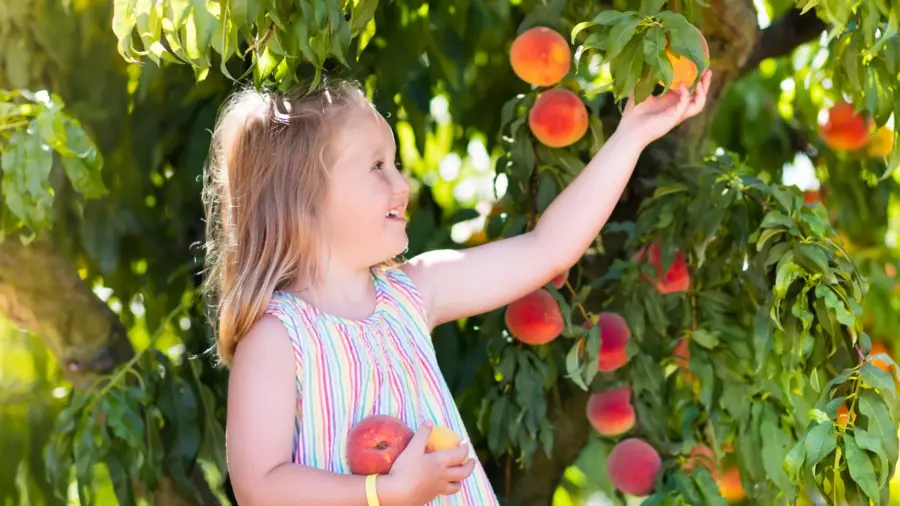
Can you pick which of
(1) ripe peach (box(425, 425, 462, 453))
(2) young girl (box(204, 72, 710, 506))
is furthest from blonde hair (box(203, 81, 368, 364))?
(1) ripe peach (box(425, 425, 462, 453))

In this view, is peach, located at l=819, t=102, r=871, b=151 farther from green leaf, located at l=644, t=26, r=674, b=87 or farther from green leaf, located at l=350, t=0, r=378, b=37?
green leaf, located at l=350, t=0, r=378, b=37

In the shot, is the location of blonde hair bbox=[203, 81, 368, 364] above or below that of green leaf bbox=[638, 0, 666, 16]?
below

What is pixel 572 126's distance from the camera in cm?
207

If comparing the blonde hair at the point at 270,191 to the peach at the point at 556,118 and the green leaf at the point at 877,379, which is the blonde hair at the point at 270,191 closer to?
the peach at the point at 556,118

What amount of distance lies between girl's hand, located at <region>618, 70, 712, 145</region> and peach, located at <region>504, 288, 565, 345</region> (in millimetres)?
414

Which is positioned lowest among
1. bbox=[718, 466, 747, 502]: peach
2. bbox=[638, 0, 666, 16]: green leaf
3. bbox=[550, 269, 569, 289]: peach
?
bbox=[718, 466, 747, 502]: peach

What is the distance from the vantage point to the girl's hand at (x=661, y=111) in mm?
1761

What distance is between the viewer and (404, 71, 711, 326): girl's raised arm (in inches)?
69.7

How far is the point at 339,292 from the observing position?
1.72 meters

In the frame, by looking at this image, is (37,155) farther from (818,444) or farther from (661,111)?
(818,444)

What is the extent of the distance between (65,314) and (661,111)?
1.18 meters

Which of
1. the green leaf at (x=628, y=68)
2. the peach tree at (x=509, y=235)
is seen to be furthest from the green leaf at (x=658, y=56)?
the peach tree at (x=509, y=235)

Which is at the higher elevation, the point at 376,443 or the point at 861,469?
the point at 376,443

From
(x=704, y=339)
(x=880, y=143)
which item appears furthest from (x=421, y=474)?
(x=880, y=143)
